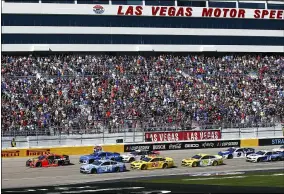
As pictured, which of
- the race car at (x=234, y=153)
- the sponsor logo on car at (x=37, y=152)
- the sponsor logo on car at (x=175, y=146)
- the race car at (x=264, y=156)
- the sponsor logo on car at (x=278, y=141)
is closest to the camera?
the race car at (x=264, y=156)

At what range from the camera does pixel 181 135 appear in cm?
5547

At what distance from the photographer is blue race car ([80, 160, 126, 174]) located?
41188 mm

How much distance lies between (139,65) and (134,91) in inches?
244

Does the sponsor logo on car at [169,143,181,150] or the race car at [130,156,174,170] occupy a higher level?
the sponsor logo on car at [169,143,181,150]

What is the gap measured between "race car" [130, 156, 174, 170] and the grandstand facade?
24.8 m

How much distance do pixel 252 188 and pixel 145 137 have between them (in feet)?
77.5

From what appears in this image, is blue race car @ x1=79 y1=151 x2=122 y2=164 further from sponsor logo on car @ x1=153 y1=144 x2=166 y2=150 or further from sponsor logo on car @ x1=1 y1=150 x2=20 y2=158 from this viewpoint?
sponsor logo on car @ x1=153 y1=144 x2=166 y2=150

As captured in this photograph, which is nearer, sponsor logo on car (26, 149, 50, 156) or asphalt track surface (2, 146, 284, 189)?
asphalt track surface (2, 146, 284, 189)

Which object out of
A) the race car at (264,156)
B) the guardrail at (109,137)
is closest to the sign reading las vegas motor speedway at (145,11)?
the guardrail at (109,137)

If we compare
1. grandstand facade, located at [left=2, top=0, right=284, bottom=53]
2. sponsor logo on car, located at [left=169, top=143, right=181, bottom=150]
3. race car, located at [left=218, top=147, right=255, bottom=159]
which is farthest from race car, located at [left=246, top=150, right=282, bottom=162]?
Answer: grandstand facade, located at [left=2, top=0, right=284, bottom=53]

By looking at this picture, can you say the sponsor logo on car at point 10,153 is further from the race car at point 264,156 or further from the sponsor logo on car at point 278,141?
the sponsor logo on car at point 278,141

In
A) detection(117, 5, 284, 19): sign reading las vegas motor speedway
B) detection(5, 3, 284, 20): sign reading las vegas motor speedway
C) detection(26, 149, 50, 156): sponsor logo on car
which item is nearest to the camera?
detection(26, 149, 50, 156): sponsor logo on car

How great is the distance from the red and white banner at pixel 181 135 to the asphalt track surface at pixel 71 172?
4.64m

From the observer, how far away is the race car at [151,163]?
4350 centimetres
